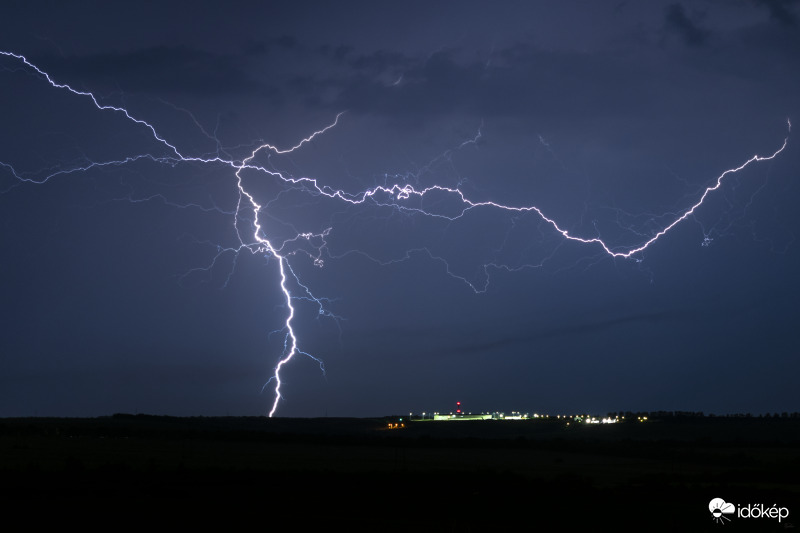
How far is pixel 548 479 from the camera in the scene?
95.3 ft

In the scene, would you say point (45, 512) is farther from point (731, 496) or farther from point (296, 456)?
point (296, 456)

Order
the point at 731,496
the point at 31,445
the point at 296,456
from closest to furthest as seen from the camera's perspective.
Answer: the point at 731,496 → the point at 296,456 → the point at 31,445

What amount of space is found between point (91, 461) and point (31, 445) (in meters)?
11.2

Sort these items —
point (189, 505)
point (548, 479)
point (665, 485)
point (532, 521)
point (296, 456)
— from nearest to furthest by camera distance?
point (532, 521)
point (189, 505)
point (665, 485)
point (548, 479)
point (296, 456)

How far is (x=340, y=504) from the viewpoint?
20.1 metres

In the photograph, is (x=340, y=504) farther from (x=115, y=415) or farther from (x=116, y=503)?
(x=115, y=415)

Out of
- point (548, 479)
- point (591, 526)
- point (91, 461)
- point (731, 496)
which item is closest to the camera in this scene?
point (591, 526)

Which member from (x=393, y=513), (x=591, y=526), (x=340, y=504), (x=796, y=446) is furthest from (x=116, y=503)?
(x=796, y=446)

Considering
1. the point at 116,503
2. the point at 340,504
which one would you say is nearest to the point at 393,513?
the point at 340,504

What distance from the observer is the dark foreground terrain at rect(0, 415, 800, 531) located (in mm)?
17344

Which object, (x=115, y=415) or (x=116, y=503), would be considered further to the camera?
(x=115, y=415)

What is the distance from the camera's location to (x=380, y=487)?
80.5 ft

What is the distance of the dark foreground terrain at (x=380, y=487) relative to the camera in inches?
683

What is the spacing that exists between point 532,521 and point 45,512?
9.96 metres
